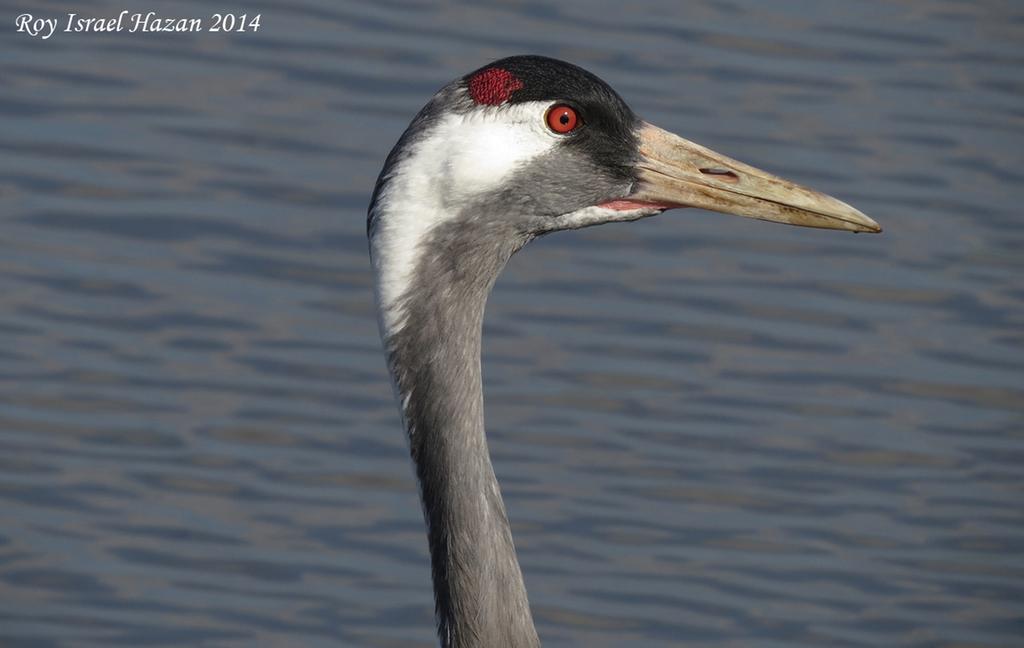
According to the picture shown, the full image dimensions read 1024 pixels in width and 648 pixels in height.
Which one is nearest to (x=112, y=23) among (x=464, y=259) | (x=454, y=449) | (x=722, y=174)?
(x=722, y=174)

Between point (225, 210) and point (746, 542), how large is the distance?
9.66 ft

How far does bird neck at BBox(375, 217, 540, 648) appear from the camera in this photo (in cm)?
510

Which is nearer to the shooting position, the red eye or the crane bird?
the crane bird

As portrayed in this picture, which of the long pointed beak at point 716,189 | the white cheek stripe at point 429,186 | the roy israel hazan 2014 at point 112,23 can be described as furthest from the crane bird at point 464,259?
the roy israel hazan 2014 at point 112,23

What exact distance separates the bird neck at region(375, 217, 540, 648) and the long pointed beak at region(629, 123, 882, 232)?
0.58 metres

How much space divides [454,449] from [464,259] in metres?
0.46

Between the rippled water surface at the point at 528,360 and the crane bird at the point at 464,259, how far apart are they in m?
2.17

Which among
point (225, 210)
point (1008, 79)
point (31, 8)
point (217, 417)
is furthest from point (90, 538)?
point (1008, 79)

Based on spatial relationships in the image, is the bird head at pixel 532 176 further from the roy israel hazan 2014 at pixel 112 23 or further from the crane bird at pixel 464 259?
the roy israel hazan 2014 at pixel 112 23

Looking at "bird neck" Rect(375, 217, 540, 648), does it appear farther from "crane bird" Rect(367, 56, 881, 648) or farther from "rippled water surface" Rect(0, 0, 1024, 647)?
"rippled water surface" Rect(0, 0, 1024, 647)

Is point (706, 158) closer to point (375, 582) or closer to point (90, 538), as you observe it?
point (375, 582)

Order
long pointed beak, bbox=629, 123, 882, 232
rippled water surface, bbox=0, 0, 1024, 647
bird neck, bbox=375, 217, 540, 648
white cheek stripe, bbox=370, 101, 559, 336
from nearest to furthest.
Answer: white cheek stripe, bbox=370, 101, 559, 336 < bird neck, bbox=375, 217, 540, 648 < long pointed beak, bbox=629, 123, 882, 232 < rippled water surface, bbox=0, 0, 1024, 647

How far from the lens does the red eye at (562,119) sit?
530 centimetres

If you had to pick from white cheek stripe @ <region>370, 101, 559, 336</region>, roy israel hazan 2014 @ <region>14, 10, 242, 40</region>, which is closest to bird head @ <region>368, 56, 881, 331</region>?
white cheek stripe @ <region>370, 101, 559, 336</region>
